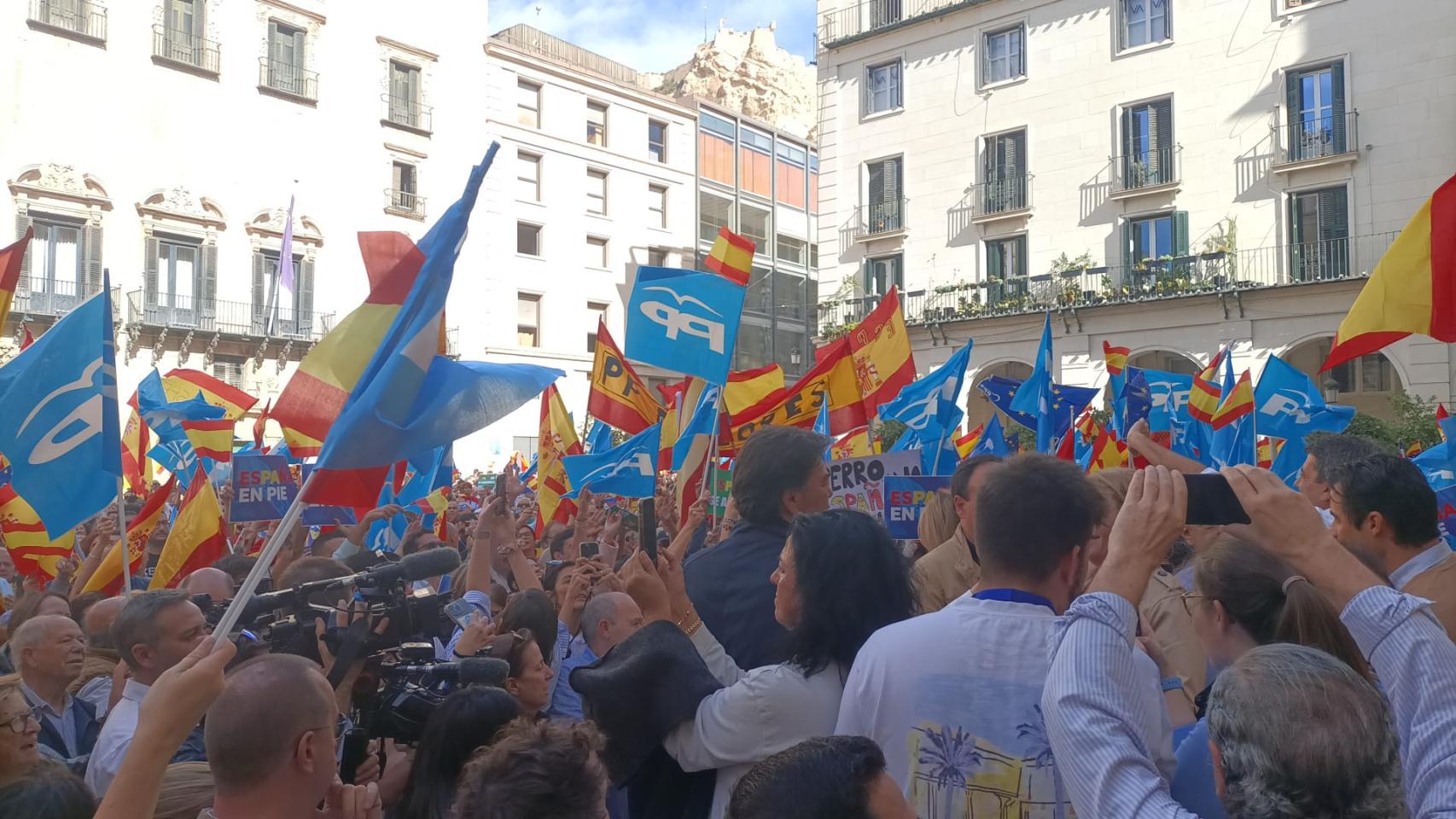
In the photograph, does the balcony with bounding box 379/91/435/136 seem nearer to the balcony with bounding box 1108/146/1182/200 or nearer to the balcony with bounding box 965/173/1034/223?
the balcony with bounding box 965/173/1034/223

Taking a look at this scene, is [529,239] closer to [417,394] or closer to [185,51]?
[185,51]

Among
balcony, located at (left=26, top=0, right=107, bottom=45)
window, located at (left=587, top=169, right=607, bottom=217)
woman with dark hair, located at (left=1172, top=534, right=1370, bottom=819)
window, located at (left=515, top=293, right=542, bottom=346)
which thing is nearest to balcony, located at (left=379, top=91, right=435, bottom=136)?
window, located at (left=515, top=293, right=542, bottom=346)

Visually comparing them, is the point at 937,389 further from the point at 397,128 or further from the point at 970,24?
the point at 397,128

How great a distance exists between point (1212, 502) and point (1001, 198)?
28.3m

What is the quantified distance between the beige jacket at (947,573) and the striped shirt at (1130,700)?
107 inches

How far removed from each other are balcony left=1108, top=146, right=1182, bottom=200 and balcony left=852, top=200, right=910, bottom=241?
5.45 metres

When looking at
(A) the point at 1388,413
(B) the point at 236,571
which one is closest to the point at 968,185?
(A) the point at 1388,413

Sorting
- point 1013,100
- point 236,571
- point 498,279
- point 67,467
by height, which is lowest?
point 236,571

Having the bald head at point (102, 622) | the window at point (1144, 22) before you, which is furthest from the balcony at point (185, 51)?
the bald head at point (102, 622)

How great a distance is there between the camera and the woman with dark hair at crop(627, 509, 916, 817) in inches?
110

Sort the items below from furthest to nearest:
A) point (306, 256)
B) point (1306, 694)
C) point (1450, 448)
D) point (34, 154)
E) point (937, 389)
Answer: point (306, 256) < point (34, 154) < point (937, 389) < point (1450, 448) < point (1306, 694)

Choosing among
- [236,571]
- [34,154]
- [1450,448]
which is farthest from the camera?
[34,154]

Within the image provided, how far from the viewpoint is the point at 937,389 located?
10969 millimetres

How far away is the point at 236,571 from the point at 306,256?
95.4 ft
